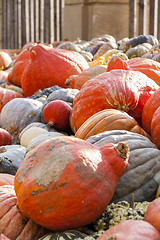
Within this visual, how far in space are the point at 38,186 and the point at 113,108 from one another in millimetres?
960

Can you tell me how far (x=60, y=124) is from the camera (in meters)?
2.73

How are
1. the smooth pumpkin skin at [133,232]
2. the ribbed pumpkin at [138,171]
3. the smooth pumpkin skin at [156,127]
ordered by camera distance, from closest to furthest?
the smooth pumpkin skin at [133,232] → the ribbed pumpkin at [138,171] → the smooth pumpkin skin at [156,127]

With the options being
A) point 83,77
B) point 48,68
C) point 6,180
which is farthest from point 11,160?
point 48,68

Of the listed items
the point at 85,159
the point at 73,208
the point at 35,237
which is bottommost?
the point at 35,237

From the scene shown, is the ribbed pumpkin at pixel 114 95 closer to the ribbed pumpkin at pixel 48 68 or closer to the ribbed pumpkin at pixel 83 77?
the ribbed pumpkin at pixel 83 77

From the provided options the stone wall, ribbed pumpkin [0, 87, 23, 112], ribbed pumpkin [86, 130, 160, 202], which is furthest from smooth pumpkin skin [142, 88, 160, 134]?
the stone wall

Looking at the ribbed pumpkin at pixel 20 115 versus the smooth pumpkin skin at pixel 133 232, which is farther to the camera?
the ribbed pumpkin at pixel 20 115

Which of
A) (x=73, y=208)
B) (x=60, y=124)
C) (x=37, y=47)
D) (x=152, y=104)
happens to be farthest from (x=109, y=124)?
(x=37, y=47)

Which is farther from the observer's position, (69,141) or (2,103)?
(2,103)

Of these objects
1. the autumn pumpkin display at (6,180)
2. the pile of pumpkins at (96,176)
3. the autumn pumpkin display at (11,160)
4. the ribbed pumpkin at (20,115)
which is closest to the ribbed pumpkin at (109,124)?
the pile of pumpkins at (96,176)

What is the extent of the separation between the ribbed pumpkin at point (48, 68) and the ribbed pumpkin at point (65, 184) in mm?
2220

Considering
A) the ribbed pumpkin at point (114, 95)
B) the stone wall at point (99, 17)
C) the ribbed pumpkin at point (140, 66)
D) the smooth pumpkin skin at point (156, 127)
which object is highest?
the stone wall at point (99, 17)

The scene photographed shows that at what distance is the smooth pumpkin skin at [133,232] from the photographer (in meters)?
1.08

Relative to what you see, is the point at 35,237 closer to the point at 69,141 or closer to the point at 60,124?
the point at 69,141
